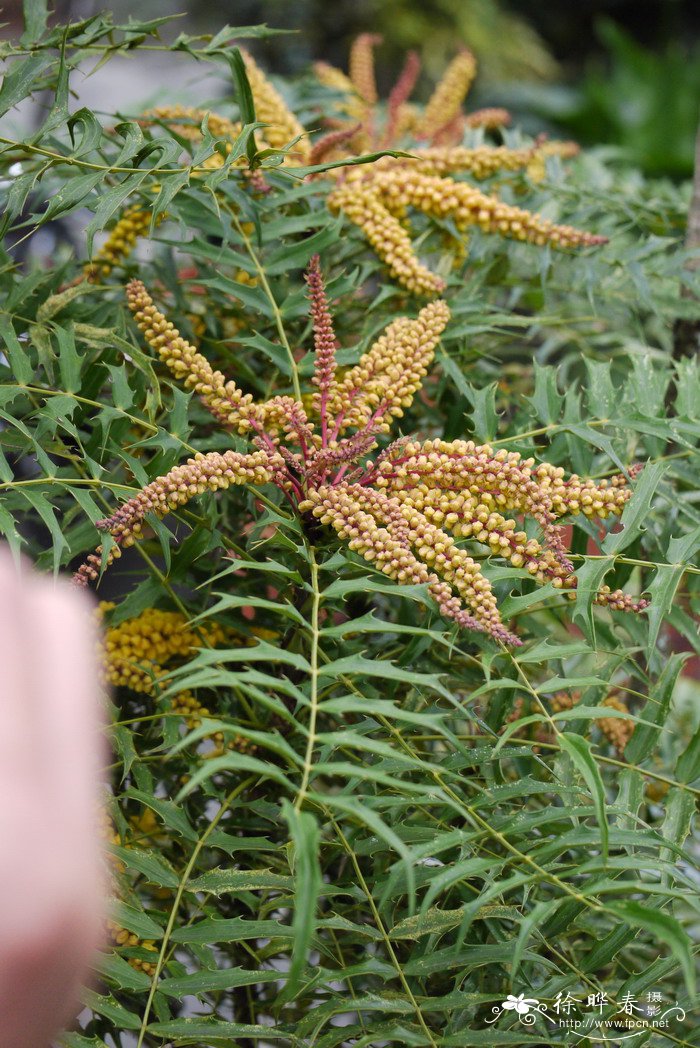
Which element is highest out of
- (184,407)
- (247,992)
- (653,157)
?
(184,407)

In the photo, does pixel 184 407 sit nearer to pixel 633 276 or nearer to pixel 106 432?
pixel 106 432

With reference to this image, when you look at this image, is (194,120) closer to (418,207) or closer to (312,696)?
(418,207)

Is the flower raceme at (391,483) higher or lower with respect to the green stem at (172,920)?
higher

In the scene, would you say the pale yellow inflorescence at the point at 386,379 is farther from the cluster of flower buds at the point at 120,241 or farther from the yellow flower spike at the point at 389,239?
the cluster of flower buds at the point at 120,241

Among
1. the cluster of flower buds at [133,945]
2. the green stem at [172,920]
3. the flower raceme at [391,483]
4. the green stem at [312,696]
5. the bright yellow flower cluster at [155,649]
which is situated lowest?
the cluster of flower buds at [133,945]

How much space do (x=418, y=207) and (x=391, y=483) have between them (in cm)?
27

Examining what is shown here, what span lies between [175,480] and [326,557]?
10 cm

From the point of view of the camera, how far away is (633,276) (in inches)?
28.5

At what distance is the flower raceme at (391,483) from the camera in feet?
1.42

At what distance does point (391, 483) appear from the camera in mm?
487

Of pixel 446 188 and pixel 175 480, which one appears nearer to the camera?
pixel 175 480

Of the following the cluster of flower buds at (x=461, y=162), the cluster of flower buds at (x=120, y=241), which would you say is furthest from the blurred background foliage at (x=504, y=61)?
the cluster of flower buds at (x=120, y=241)

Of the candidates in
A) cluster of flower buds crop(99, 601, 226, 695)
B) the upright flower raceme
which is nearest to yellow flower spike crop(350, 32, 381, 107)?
the upright flower raceme

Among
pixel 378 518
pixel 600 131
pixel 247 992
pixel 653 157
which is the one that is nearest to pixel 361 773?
pixel 378 518
